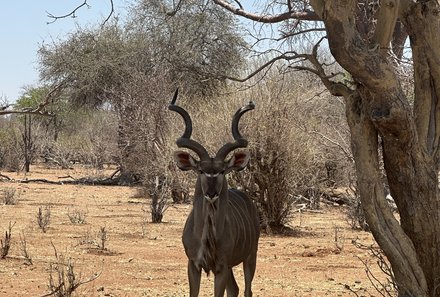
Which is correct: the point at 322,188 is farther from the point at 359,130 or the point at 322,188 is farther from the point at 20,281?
the point at 359,130

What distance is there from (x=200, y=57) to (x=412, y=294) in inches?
968

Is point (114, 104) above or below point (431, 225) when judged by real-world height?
above

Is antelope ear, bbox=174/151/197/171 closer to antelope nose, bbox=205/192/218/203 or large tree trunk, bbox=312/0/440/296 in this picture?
antelope nose, bbox=205/192/218/203

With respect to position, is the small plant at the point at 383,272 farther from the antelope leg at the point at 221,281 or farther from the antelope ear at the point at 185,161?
the antelope ear at the point at 185,161

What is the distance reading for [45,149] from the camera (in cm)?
4359

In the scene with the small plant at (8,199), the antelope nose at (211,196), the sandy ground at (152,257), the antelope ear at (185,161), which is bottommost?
the sandy ground at (152,257)

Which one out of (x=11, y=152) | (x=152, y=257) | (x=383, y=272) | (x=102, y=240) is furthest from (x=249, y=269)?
(x=11, y=152)

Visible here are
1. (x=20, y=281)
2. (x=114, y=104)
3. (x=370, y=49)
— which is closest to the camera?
(x=370, y=49)

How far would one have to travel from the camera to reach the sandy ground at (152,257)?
355 inches

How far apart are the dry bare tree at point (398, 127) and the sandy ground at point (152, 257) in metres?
2.40

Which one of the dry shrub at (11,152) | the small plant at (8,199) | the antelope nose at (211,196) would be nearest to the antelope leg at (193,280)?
Answer: the antelope nose at (211,196)

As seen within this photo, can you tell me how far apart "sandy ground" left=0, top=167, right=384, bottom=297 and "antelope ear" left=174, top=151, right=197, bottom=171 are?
5.42ft

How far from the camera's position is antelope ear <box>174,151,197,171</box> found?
7.28 meters

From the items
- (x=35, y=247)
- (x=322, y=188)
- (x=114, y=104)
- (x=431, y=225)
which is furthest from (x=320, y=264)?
(x=114, y=104)
